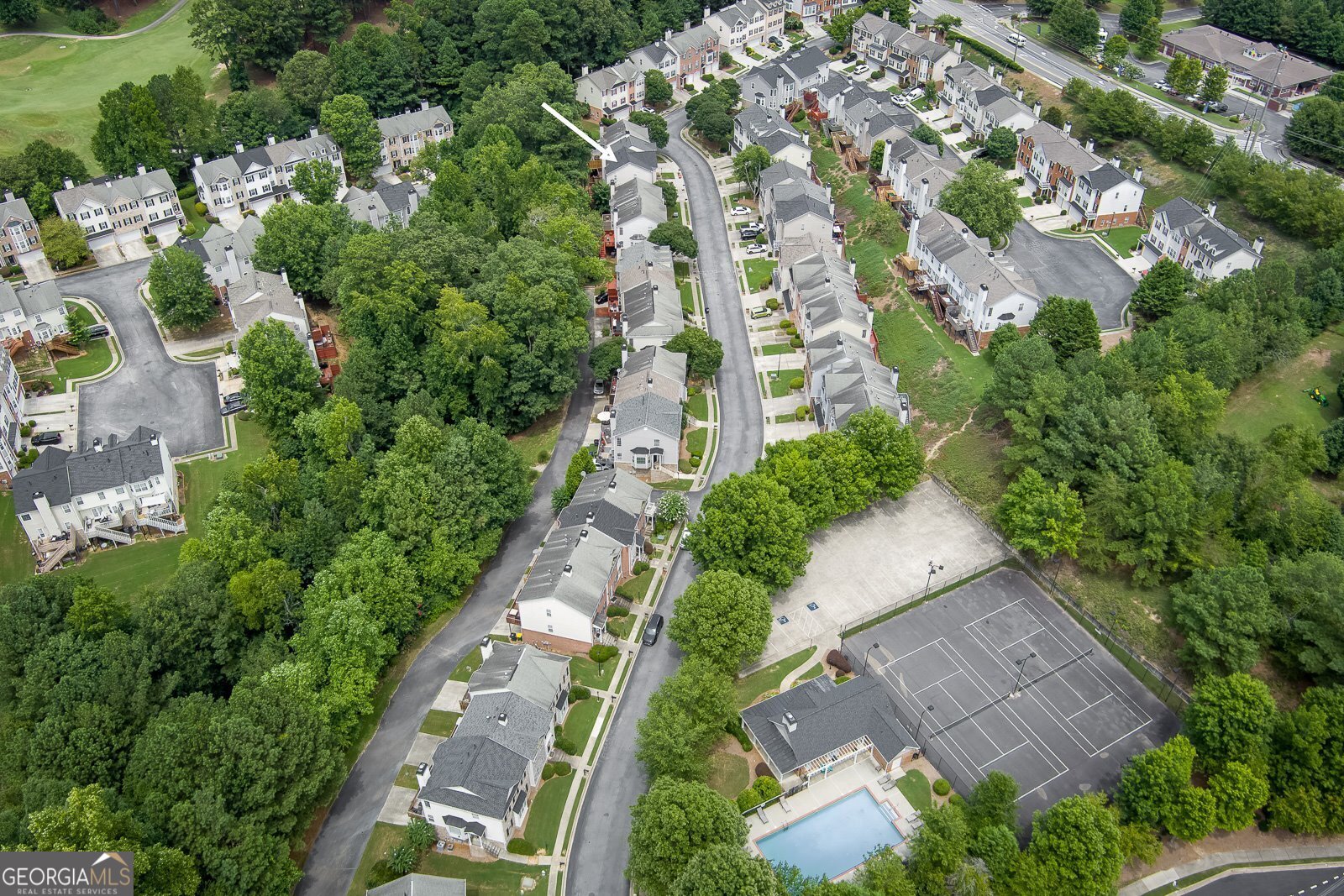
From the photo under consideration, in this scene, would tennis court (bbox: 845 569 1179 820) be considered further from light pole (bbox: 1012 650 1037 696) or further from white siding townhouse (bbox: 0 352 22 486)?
white siding townhouse (bbox: 0 352 22 486)

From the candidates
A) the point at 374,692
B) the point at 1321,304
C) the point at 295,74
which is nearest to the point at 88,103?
the point at 295,74

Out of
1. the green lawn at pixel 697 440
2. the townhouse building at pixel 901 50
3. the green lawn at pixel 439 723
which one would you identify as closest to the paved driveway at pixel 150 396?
the green lawn at pixel 439 723

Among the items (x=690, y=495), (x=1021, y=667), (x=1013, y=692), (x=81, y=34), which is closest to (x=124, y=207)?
(x=81, y=34)

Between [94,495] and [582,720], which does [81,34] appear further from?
[582,720]

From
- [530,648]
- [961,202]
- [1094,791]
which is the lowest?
[1094,791]

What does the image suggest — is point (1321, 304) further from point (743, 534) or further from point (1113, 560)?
point (743, 534)

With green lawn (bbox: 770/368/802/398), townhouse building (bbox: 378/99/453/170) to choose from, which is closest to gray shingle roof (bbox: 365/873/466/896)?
green lawn (bbox: 770/368/802/398)

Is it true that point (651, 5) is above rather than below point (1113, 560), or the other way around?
above
